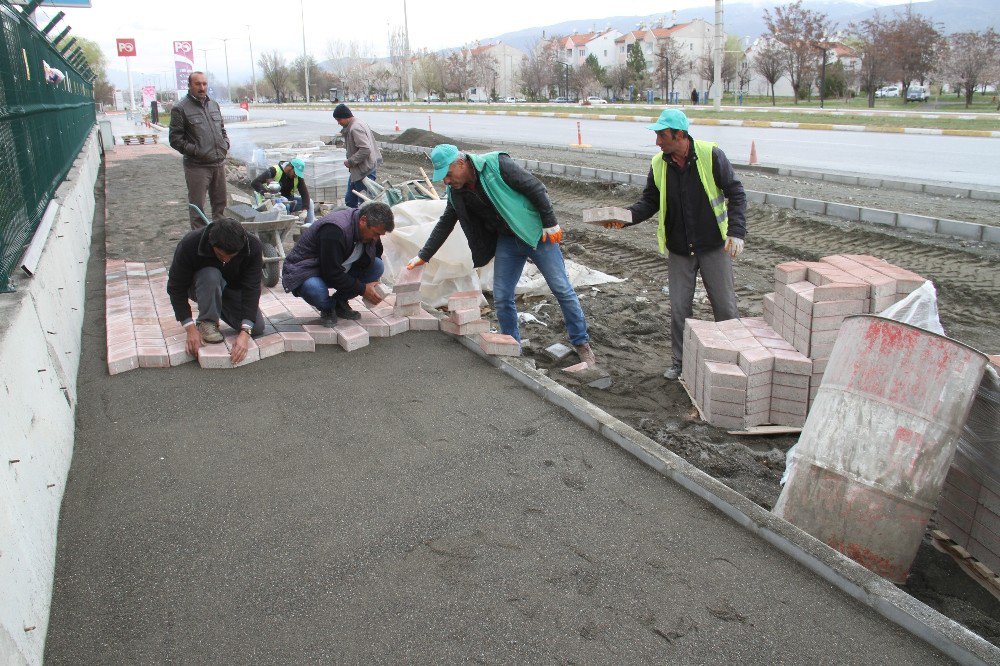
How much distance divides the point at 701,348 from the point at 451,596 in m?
2.54

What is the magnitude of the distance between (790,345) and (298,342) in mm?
3279

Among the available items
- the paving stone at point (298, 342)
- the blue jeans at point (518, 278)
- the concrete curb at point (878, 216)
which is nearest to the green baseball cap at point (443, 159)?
the blue jeans at point (518, 278)

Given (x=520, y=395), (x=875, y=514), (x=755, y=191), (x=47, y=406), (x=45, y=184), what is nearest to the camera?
(x=875, y=514)

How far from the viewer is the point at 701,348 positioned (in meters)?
4.66

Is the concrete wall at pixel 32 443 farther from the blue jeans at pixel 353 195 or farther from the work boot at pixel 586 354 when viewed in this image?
the blue jeans at pixel 353 195

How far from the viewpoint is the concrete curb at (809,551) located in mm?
2477

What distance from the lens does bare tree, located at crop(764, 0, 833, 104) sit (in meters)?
48.3

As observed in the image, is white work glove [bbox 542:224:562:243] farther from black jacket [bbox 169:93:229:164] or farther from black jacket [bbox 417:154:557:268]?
black jacket [bbox 169:93:229:164]

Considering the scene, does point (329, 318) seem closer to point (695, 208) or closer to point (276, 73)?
point (695, 208)

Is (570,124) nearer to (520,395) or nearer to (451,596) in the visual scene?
(520,395)

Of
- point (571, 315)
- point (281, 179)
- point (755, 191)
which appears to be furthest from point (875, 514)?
point (755, 191)

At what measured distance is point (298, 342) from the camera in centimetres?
520

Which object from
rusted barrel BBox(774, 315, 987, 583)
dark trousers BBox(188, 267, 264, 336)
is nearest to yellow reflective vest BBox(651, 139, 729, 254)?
rusted barrel BBox(774, 315, 987, 583)

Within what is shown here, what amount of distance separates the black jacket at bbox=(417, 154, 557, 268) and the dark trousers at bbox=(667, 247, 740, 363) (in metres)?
0.96
